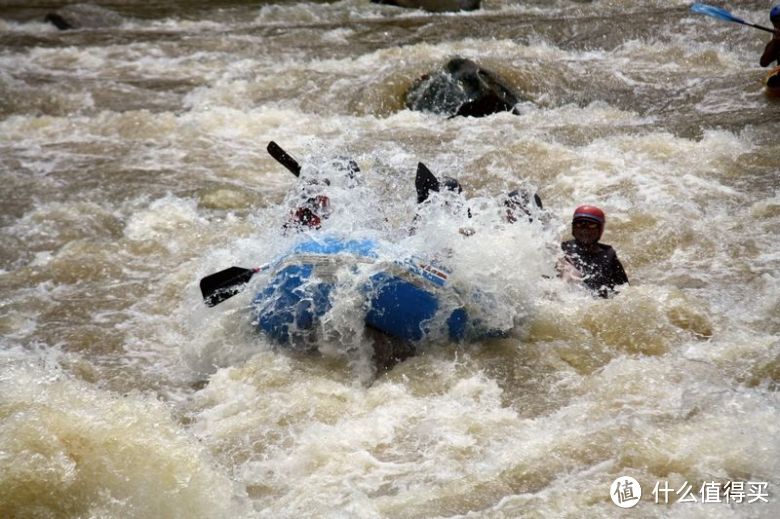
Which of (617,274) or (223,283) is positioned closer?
(223,283)

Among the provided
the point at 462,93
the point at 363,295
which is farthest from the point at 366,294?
the point at 462,93

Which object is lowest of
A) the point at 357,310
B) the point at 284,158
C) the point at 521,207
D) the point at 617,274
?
the point at 617,274

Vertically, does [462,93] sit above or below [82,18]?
below

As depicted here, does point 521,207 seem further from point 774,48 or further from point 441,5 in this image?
point 441,5

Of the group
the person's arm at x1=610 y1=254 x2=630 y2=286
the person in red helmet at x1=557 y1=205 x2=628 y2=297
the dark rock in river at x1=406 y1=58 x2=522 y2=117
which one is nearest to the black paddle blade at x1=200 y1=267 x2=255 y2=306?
the person in red helmet at x1=557 y1=205 x2=628 y2=297

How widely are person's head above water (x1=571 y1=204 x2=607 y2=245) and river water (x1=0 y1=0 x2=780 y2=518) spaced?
0.89 feet

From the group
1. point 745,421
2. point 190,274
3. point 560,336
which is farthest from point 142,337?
point 745,421

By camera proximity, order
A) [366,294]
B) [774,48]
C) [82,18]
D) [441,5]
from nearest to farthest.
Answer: [366,294]
[774,48]
[82,18]
[441,5]

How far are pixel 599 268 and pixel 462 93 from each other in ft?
12.7

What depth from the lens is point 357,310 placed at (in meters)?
4.54

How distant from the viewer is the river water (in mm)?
3582

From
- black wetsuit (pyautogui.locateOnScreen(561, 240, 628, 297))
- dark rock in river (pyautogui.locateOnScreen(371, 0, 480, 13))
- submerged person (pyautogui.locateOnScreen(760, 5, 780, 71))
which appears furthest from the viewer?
dark rock in river (pyautogui.locateOnScreen(371, 0, 480, 13))

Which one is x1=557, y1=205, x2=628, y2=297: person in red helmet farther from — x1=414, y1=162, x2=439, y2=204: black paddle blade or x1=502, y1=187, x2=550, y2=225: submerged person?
x1=414, y1=162, x2=439, y2=204: black paddle blade

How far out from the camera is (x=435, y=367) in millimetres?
4520
